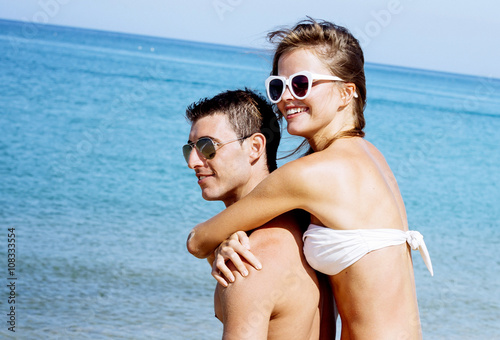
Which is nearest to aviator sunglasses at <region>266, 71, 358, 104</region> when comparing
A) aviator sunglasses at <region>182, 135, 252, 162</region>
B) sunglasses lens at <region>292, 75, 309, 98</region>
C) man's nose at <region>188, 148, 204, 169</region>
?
sunglasses lens at <region>292, 75, 309, 98</region>

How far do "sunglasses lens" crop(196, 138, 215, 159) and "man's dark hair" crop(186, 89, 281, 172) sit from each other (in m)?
0.14

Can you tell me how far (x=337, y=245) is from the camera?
2.61m

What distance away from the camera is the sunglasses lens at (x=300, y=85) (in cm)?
286

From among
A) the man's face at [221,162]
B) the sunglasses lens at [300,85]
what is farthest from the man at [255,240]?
the sunglasses lens at [300,85]

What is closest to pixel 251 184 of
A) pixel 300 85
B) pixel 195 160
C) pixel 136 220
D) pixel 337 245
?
pixel 195 160

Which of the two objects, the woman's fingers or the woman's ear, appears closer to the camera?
the woman's fingers

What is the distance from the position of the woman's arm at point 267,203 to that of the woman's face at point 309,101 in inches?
12.3

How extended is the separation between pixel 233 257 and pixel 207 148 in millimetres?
640

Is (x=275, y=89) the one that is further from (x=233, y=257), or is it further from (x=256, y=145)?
(x=233, y=257)

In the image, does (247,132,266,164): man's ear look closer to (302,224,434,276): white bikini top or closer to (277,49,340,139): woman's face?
(277,49,340,139): woman's face

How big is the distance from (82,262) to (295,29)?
20.5 feet

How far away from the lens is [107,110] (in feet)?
83.3

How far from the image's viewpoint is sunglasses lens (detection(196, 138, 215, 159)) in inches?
120

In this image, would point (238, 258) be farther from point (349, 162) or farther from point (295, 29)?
point (295, 29)
